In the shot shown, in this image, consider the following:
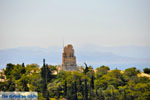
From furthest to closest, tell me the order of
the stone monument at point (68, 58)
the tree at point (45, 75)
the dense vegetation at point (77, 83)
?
1. the stone monument at point (68, 58)
2. the tree at point (45, 75)
3. the dense vegetation at point (77, 83)

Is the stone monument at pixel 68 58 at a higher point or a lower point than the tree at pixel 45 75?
higher

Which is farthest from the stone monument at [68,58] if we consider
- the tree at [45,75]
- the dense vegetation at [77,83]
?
the tree at [45,75]

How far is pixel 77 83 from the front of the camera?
8900 cm

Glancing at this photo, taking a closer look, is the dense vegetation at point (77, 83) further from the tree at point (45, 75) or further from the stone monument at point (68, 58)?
the stone monument at point (68, 58)

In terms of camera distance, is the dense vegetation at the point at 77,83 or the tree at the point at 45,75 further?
the tree at the point at 45,75

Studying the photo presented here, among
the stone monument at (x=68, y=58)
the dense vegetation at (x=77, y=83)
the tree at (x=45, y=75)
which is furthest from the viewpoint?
the stone monument at (x=68, y=58)

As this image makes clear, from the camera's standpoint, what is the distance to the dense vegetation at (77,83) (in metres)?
82.6

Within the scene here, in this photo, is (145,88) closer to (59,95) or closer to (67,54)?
(59,95)

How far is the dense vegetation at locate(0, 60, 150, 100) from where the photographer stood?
271 feet

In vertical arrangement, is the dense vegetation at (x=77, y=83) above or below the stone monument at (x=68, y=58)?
below

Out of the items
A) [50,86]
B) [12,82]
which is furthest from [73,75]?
[12,82]

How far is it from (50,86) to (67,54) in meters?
22.8

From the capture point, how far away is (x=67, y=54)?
360 feet

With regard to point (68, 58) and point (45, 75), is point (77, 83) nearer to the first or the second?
point (45, 75)
